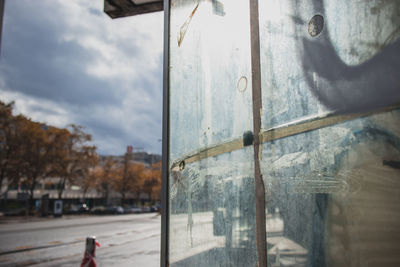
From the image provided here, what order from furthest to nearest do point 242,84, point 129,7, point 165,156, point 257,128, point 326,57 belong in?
point 129,7 → point 165,156 → point 242,84 → point 257,128 → point 326,57

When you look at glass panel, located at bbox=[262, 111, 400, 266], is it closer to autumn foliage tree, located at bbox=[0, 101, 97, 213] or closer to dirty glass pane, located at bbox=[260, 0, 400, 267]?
dirty glass pane, located at bbox=[260, 0, 400, 267]

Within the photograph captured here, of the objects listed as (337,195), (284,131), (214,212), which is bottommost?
(214,212)

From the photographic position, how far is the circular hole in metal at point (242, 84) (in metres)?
1.78

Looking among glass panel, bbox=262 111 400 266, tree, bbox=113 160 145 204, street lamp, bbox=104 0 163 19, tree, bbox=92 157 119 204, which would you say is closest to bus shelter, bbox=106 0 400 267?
glass panel, bbox=262 111 400 266

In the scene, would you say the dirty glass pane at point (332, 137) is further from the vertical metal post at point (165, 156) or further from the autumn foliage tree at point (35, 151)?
the autumn foliage tree at point (35, 151)

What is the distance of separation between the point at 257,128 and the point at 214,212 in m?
0.60

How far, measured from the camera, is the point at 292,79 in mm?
1554

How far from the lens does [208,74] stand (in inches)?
81.0

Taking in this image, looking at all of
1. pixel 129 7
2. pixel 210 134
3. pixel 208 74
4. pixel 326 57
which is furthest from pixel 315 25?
pixel 129 7

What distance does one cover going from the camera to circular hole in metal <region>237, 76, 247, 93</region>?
178 centimetres

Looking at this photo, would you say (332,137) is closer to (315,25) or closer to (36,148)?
(315,25)

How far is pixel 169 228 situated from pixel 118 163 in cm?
5591

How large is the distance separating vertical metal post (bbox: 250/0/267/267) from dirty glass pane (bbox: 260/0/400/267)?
37 mm

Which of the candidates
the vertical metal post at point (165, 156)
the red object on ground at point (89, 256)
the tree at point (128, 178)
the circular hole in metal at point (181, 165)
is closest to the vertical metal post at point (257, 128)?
the circular hole in metal at point (181, 165)
